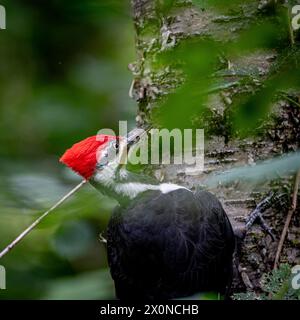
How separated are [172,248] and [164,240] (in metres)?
0.03

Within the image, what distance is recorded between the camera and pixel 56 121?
207 cm

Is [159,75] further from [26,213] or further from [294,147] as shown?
[26,213]

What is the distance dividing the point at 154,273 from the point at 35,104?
957 mm

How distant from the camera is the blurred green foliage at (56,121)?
167cm

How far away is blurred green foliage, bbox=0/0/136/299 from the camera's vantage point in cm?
167

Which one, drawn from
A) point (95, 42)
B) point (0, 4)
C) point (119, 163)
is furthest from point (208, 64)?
point (95, 42)
